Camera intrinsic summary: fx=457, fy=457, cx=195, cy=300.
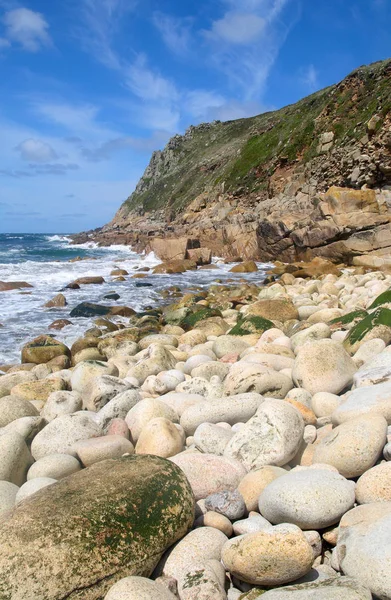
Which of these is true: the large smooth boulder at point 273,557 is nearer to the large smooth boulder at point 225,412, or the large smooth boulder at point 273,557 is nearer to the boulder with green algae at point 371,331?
the large smooth boulder at point 225,412

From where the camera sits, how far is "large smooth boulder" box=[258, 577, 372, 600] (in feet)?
6.74

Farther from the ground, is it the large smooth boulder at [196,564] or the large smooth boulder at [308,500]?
the large smooth boulder at [308,500]

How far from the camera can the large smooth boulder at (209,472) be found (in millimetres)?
3361

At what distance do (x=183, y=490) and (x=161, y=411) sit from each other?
5.61 feet

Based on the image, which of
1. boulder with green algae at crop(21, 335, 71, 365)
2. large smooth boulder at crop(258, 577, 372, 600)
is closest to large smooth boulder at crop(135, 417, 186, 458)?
large smooth boulder at crop(258, 577, 372, 600)

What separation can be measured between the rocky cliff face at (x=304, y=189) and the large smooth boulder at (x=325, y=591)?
63.4 ft

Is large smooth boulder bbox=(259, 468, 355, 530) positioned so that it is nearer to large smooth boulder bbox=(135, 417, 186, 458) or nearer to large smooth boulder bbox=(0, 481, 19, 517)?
large smooth boulder bbox=(135, 417, 186, 458)

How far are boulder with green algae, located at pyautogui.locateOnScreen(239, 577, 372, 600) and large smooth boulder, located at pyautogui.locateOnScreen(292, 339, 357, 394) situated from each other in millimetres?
2795

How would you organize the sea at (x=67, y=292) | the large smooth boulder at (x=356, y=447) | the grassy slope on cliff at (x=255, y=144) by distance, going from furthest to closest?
the grassy slope on cliff at (x=255, y=144), the sea at (x=67, y=292), the large smooth boulder at (x=356, y=447)

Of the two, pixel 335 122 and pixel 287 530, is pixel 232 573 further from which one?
pixel 335 122

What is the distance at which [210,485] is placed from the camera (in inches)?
133

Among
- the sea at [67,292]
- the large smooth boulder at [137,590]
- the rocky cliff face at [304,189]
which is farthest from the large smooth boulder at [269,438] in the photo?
the rocky cliff face at [304,189]

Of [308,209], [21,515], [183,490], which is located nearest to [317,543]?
[183,490]

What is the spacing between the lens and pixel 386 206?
2138 cm
